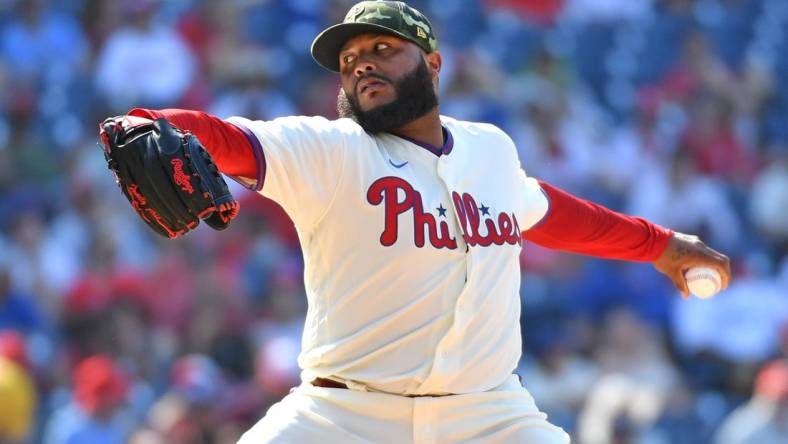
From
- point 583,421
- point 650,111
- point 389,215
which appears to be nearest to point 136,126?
point 389,215

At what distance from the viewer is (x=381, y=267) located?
4184 millimetres

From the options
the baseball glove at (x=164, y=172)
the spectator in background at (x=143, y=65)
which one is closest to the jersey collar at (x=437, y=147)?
the baseball glove at (x=164, y=172)

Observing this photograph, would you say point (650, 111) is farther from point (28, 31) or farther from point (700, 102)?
point (28, 31)

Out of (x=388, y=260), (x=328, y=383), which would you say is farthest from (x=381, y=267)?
(x=328, y=383)

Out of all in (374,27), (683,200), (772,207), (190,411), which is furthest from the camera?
(772,207)

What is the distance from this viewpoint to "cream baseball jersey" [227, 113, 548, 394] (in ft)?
13.7

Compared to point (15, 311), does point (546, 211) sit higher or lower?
higher

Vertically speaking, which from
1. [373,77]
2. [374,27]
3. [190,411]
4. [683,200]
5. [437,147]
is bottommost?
[190,411]

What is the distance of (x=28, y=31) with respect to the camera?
33.4ft

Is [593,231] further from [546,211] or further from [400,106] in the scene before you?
[400,106]

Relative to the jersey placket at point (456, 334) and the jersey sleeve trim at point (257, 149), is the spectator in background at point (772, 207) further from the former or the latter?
the jersey sleeve trim at point (257, 149)

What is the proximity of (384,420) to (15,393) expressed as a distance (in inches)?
157

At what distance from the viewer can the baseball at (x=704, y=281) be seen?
4973 mm

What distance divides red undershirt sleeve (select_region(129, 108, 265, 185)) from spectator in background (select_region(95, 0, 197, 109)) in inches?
236
